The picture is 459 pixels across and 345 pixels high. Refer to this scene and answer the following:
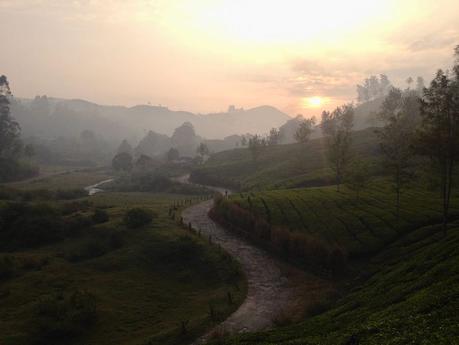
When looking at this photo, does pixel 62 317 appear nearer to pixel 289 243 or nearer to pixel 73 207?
pixel 289 243

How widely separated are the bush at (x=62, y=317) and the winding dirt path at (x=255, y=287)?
44.2ft

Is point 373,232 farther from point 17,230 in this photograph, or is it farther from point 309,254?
point 17,230

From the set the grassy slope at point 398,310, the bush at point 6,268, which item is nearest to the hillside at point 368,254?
the grassy slope at point 398,310

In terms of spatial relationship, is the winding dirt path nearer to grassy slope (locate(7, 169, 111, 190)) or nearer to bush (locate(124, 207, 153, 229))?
bush (locate(124, 207, 153, 229))

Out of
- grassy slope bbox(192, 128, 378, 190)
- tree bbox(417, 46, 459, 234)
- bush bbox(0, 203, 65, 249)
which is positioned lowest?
bush bbox(0, 203, 65, 249)

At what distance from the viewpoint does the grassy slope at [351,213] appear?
186 feet

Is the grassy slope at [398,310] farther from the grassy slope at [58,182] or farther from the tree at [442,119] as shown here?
the grassy slope at [58,182]

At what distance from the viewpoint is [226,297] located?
43781 mm

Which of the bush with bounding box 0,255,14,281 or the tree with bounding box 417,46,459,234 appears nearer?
the tree with bounding box 417,46,459,234

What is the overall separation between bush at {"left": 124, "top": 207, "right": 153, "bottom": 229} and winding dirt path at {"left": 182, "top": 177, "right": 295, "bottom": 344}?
991 centimetres

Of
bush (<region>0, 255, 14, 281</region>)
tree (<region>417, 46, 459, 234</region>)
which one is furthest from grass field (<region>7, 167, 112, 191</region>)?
tree (<region>417, 46, 459, 234</region>)

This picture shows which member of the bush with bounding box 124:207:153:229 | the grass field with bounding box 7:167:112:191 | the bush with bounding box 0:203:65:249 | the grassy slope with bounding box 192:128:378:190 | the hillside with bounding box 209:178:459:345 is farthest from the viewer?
the grass field with bounding box 7:167:112:191

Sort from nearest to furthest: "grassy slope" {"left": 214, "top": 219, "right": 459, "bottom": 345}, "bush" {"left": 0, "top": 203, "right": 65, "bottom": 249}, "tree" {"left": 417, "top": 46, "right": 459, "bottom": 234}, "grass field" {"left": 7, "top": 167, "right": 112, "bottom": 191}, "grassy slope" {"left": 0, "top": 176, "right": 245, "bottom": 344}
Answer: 1. "grassy slope" {"left": 214, "top": 219, "right": 459, "bottom": 345}
2. "grassy slope" {"left": 0, "top": 176, "right": 245, "bottom": 344}
3. "tree" {"left": 417, "top": 46, "right": 459, "bottom": 234}
4. "bush" {"left": 0, "top": 203, "right": 65, "bottom": 249}
5. "grass field" {"left": 7, "top": 167, "right": 112, "bottom": 191}

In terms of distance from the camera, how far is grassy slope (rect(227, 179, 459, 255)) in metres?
56.8
